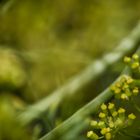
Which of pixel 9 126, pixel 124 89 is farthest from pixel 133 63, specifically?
pixel 9 126

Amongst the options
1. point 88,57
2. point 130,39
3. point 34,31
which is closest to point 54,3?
point 34,31

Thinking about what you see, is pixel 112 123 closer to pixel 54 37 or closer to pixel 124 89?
pixel 124 89

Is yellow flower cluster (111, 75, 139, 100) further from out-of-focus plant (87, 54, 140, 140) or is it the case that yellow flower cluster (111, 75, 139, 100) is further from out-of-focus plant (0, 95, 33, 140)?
out-of-focus plant (0, 95, 33, 140)

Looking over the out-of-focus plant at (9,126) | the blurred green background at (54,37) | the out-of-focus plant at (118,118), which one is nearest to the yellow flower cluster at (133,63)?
the out-of-focus plant at (118,118)

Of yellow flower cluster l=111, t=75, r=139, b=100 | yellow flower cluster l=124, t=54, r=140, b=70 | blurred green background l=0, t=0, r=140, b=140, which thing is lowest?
blurred green background l=0, t=0, r=140, b=140

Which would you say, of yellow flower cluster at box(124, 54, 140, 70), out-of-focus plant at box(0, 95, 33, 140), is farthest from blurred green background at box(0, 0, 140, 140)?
yellow flower cluster at box(124, 54, 140, 70)

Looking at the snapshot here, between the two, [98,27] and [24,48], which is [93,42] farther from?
[24,48]

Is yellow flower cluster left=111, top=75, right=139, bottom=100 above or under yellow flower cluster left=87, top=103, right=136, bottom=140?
above
